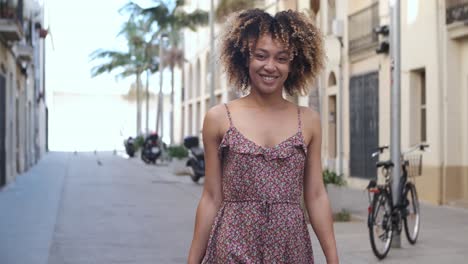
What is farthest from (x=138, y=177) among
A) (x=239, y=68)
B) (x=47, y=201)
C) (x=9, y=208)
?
(x=239, y=68)

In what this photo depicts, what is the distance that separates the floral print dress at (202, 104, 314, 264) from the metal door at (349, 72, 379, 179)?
15.6m

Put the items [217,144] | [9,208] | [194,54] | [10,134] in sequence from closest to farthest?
[217,144] < [9,208] < [10,134] < [194,54]

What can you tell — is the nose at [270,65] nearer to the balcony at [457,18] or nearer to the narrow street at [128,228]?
the narrow street at [128,228]

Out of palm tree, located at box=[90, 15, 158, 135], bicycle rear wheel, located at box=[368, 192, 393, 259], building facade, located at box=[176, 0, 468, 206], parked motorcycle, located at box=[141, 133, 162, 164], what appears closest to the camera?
bicycle rear wheel, located at box=[368, 192, 393, 259]

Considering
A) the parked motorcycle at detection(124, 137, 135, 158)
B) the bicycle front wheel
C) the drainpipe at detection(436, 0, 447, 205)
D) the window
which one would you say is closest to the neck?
the bicycle front wheel

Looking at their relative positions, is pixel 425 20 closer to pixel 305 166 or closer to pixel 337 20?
pixel 337 20

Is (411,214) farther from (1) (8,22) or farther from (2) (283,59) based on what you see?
(1) (8,22)

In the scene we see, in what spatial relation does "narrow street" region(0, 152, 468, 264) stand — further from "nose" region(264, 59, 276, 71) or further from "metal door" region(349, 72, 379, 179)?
"nose" region(264, 59, 276, 71)

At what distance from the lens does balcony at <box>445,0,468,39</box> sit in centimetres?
1385

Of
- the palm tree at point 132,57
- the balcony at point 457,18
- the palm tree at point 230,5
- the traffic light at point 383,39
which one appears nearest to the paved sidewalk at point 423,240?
the balcony at point 457,18

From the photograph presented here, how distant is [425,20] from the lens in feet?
50.8

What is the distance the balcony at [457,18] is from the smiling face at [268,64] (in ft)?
38.1

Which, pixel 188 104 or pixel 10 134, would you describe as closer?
pixel 10 134

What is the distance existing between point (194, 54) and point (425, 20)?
110ft
